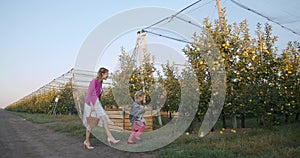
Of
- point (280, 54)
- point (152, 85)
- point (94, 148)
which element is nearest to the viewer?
point (94, 148)

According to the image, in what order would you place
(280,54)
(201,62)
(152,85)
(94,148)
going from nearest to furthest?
(94,148)
(201,62)
(280,54)
(152,85)

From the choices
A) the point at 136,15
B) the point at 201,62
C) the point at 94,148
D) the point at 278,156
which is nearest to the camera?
the point at 278,156

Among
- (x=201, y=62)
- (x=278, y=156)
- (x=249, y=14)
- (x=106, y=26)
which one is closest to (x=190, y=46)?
(x=201, y=62)

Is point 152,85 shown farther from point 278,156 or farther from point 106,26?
point 278,156

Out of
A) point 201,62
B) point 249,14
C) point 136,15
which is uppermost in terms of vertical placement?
point 249,14

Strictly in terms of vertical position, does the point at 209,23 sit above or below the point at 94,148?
above

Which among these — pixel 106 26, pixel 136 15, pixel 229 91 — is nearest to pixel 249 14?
pixel 229 91

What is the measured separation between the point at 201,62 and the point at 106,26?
2652 millimetres

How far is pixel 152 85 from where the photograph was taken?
1006cm

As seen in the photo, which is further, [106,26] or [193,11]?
[193,11]

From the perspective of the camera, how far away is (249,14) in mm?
7199

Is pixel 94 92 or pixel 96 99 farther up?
pixel 94 92

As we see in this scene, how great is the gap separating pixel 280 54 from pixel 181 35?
3.42m

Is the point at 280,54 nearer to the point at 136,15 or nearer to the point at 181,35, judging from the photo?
the point at 181,35
